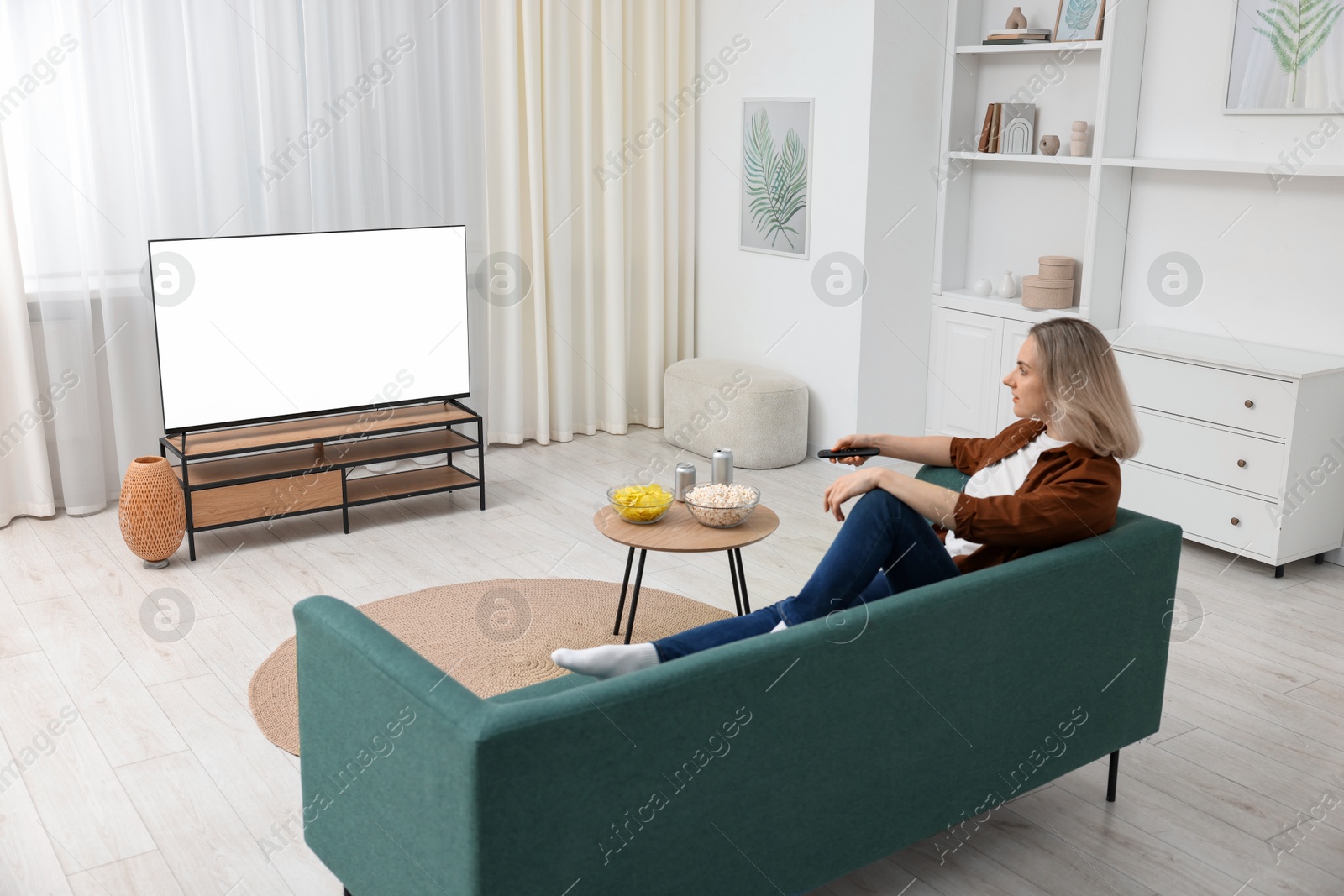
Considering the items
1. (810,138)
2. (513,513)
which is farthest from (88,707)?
(810,138)

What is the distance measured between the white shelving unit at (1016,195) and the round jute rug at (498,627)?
7.20 feet

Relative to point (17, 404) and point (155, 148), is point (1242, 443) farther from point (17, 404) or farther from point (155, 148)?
point (17, 404)

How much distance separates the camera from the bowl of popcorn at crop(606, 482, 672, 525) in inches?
132

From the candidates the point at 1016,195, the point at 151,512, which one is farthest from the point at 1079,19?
the point at 151,512

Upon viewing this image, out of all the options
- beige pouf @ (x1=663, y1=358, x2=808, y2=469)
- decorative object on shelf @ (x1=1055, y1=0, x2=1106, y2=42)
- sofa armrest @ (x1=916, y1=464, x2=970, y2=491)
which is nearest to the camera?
sofa armrest @ (x1=916, y1=464, x2=970, y2=491)

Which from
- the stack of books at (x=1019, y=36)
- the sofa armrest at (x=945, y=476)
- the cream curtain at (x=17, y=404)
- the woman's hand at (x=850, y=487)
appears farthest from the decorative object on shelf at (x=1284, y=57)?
the cream curtain at (x=17, y=404)

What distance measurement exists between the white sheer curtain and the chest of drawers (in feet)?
10.2

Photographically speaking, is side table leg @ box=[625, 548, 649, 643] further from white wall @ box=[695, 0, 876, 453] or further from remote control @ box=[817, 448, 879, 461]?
white wall @ box=[695, 0, 876, 453]

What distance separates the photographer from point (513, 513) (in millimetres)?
4934

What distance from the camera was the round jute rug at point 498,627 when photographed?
3363mm

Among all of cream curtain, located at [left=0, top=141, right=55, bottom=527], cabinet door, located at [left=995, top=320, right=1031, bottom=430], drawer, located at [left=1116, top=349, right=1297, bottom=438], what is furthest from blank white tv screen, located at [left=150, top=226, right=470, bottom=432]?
drawer, located at [left=1116, top=349, right=1297, bottom=438]

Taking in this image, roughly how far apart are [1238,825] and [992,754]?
828 millimetres

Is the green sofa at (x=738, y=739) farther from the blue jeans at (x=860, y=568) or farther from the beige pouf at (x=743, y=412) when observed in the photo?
the beige pouf at (x=743, y=412)

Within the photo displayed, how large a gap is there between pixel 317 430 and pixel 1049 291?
10.3 feet
